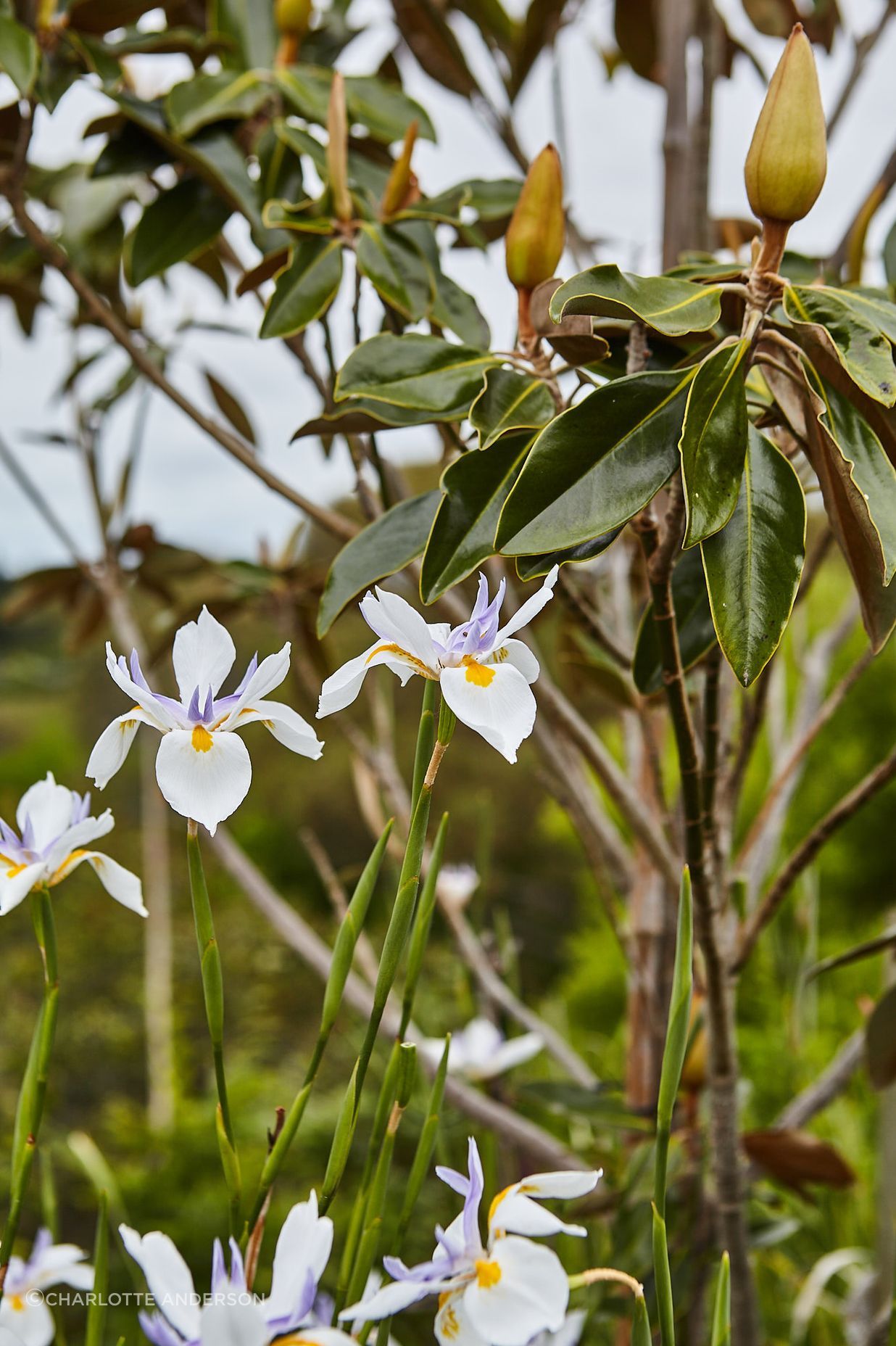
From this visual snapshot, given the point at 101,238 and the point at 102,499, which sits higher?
the point at 101,238

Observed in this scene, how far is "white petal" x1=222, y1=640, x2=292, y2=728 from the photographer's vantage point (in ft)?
1.03

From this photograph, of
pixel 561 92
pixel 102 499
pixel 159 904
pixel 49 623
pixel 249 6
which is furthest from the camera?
pixel 49 623

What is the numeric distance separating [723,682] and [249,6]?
54cm

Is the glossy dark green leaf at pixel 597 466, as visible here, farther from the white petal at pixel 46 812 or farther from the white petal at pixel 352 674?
the white petal at pixel 46 812

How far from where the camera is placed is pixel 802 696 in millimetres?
914

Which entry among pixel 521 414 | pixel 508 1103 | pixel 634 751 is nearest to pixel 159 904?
pixel 508 1103

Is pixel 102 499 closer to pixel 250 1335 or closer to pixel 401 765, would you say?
pixel 250 1335

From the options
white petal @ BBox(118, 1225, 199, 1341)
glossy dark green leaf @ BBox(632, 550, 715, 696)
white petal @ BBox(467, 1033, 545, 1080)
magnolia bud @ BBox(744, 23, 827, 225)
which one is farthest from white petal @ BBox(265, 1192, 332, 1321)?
white petal @ BBox(467, 1033, 545, 1080)

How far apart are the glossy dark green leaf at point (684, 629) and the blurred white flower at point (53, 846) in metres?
0.23

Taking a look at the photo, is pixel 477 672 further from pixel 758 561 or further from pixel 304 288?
pixel 304 288

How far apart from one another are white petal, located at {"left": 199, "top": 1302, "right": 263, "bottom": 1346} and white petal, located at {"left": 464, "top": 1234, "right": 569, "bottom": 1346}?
68 mm

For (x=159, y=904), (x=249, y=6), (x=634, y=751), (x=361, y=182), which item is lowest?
(x=159, y=904)

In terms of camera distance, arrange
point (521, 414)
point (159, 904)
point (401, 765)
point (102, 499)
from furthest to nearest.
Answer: point (401, 765) < point (159, 904) < point (102, 499) < point (521, 414)

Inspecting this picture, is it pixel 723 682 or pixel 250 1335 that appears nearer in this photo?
pixel 250 1335
